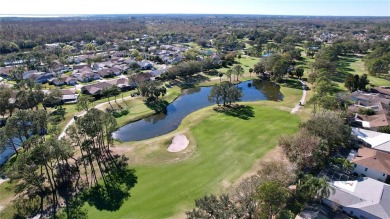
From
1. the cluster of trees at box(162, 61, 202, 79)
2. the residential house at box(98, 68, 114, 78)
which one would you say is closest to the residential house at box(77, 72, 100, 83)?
the residential house at box(98, 68, 114, 78)

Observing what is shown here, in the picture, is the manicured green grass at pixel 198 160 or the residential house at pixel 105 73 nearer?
the manicured green grass at pixel 198 160

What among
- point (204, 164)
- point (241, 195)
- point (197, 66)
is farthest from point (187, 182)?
point (197, 66)

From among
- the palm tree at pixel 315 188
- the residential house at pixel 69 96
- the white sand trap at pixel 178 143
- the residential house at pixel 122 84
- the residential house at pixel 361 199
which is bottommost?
the white sand trap at pixel 178 143

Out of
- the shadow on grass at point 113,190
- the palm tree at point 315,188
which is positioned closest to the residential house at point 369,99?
the palm tree at point 315,188

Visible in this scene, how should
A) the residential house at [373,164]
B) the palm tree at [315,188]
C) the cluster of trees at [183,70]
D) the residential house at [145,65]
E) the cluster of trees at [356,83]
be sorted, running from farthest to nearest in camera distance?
the residential house at [145,65]
the cluster of trees at [183,70]
the cluster of trees at [356,83]
the residential house at [373,164]
the palm tree at [315,188]

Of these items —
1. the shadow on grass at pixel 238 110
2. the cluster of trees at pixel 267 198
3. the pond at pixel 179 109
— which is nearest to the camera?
the cluster of trees at pixel 267 198

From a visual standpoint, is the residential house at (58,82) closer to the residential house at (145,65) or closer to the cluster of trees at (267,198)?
the residential house at (145,65)

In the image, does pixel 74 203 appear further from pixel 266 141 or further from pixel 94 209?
pixel 266 141
